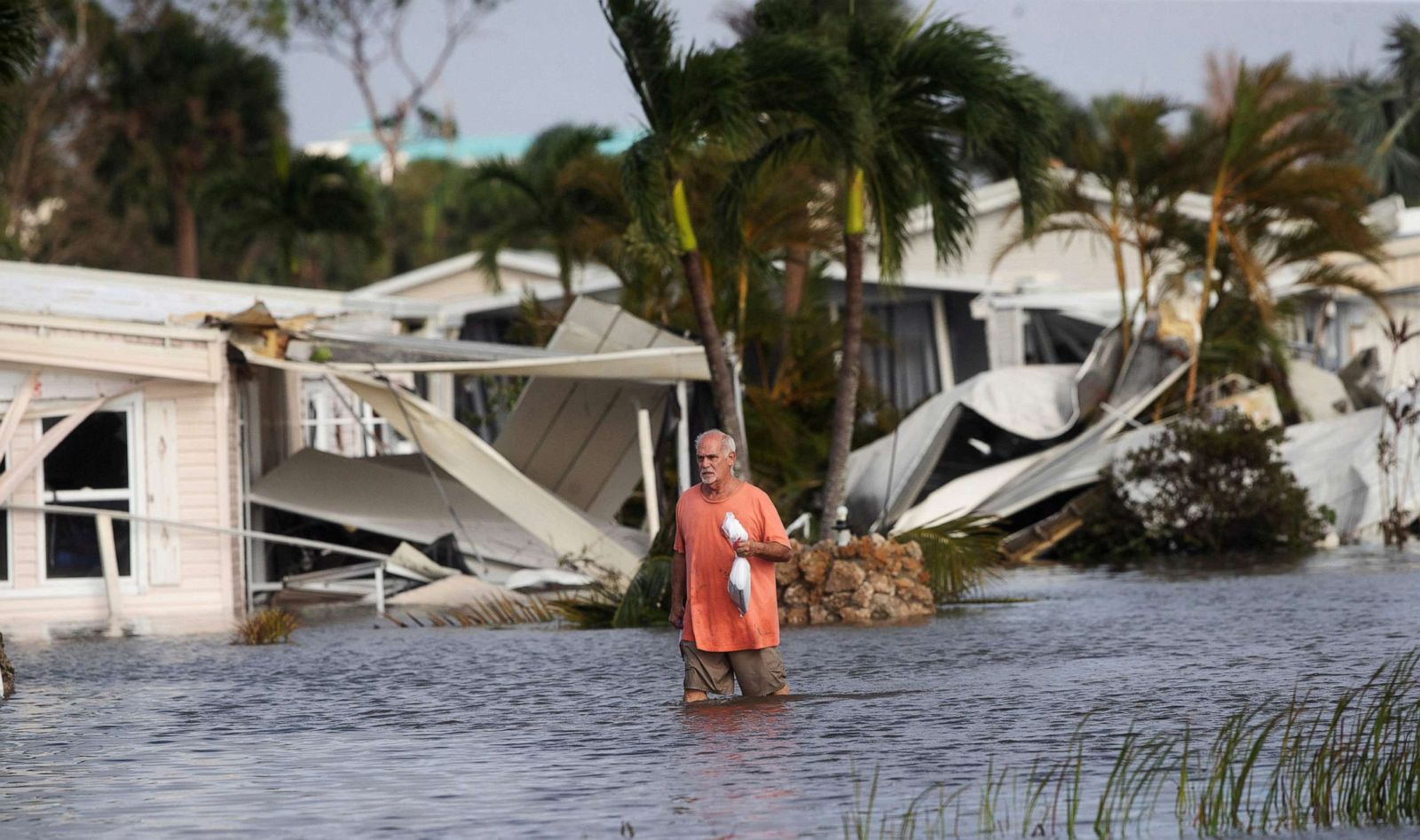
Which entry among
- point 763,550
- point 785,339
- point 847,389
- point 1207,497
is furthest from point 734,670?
point 785,339

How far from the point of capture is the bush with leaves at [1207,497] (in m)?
23.5

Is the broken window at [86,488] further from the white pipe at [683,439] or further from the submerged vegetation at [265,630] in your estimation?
the white pipe at [683,439]

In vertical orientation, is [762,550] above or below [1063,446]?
below

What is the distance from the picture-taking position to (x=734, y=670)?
32.1ft

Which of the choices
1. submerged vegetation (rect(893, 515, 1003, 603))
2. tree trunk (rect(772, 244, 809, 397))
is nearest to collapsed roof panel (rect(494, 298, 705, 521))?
tree trunk (rect(772, 244, 809, 397))

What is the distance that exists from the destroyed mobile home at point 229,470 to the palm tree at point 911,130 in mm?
2257

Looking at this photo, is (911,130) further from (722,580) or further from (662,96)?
(722,580)

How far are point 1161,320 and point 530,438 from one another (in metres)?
8.34

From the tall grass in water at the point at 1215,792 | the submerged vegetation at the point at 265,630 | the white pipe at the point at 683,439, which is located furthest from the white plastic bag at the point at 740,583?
the white pipe at the point at 683,439

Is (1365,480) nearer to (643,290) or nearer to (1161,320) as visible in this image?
(1161,320)

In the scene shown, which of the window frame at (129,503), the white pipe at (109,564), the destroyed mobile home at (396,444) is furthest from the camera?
the window frame at (129,503)

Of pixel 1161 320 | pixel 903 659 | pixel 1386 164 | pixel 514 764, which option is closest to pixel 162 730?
pixel 514 764

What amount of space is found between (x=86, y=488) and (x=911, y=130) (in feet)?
A: 27.1

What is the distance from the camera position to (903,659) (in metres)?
12.6
